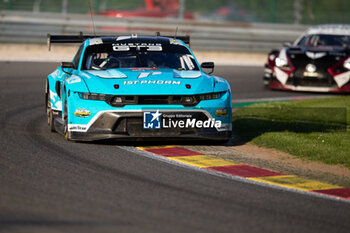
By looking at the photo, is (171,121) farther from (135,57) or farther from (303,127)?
(303,127)

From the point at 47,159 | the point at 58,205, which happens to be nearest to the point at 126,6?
the point at 47,159

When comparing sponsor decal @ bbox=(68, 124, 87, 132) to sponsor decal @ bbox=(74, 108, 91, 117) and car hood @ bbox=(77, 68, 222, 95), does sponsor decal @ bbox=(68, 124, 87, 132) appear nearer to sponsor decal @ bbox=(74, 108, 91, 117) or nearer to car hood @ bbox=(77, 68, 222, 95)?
sponsor decal @ bbox=(74, 108, 91, 117)

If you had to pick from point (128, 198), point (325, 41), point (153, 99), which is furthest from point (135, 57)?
point (325, 41)

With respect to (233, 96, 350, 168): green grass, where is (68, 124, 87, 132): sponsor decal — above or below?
above

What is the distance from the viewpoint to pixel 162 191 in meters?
6.59

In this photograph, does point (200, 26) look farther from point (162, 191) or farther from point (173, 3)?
point (162, 191)

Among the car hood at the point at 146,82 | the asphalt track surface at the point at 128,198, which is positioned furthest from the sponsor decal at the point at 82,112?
the asphalt track surface at the point at 128,198

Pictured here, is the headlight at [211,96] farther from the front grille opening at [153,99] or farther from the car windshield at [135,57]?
the car windshield at [135,57]

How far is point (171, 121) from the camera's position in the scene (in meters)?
8.66

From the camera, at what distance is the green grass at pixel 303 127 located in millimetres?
9141

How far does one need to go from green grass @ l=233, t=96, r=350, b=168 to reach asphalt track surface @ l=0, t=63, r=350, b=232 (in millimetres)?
1994

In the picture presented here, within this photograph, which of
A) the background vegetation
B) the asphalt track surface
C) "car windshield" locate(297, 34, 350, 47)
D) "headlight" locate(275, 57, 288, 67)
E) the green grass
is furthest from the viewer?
the background vegetation

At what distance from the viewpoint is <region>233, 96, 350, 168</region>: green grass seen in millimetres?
9141

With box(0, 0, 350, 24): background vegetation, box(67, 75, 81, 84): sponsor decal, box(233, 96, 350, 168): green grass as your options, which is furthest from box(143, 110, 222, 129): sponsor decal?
box(0, 0, 350, 24): background vegetation
